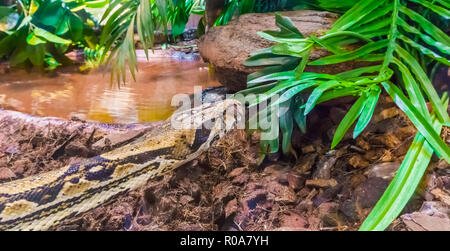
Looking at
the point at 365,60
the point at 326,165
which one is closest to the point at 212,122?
the point at 326,165

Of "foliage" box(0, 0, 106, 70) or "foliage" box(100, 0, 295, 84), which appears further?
"foliage" box(0, 0, 106, 70)

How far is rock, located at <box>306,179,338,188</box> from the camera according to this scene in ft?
5.98

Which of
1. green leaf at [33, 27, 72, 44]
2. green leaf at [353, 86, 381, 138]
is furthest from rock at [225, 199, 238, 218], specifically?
green leaf at [33, 27, 72, 44]

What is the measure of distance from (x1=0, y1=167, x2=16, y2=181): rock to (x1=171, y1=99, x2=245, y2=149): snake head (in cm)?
94

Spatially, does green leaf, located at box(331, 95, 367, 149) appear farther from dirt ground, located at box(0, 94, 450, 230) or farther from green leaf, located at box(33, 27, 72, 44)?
green leaf, located at box(33, 27, 72, 44)

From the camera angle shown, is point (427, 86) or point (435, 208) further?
point (427, 86)

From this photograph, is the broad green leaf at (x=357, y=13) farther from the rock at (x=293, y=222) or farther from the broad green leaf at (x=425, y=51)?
the rock at (x=293, y=222)

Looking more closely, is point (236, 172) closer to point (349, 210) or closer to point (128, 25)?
point (349, 210)

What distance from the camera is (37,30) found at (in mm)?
4148

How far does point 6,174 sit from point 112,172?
0.56 metres

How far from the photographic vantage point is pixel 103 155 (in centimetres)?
203

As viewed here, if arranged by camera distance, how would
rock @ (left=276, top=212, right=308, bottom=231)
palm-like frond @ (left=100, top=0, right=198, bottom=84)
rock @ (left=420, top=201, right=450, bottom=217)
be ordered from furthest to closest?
palm-like frond @ (left=100, top=0, right=198, bottom=84)
rock @ (left=276, top=212, right=308, bottom=231)
rock @ (left=420, top=201, right=450, bottom=217)

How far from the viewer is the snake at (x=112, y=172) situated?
66.2 inches
